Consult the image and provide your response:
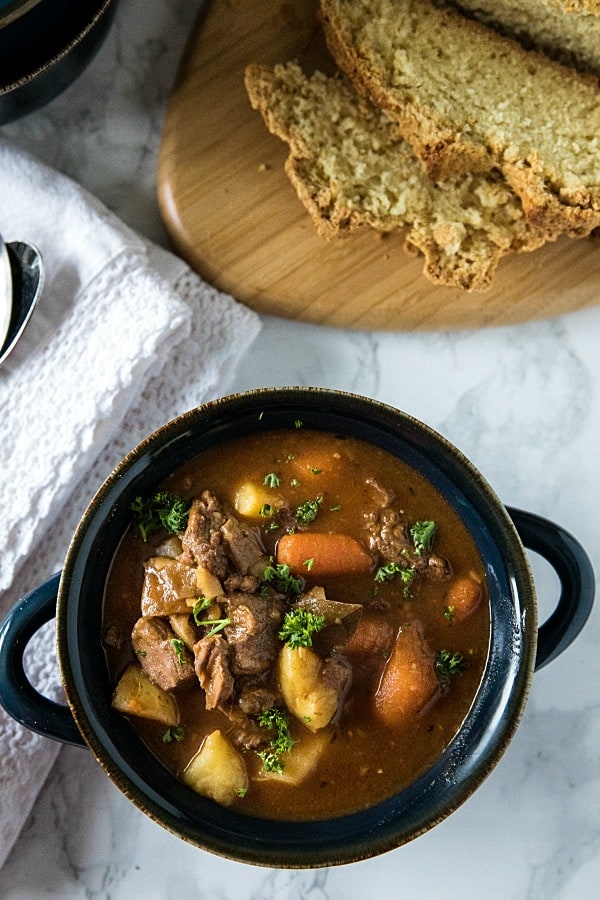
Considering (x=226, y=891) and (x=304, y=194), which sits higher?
(x=304, y=194)

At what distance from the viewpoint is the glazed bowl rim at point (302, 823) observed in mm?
2758

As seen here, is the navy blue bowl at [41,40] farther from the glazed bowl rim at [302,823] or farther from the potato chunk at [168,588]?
the potato chunk at [168,588]

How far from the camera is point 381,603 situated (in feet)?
9.54

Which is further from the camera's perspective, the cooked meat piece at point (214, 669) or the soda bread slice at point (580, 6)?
the soda bread slice at point (580, 6)

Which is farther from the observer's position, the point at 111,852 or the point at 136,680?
the point at 111,852

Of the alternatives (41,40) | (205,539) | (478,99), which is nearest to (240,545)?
(205,539)

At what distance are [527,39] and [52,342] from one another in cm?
191

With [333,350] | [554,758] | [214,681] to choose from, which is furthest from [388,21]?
[554,758]

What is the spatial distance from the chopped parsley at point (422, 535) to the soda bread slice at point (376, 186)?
2.85 feet

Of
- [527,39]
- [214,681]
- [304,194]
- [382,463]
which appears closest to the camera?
[214,681]

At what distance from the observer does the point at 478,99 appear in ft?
11.2

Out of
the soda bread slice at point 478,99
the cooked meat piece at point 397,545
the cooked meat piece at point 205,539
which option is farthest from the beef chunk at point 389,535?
the soda bread slice at point 478,99

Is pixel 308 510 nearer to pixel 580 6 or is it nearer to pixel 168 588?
pixel 168 588

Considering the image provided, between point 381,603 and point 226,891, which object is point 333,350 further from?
point 226,891
